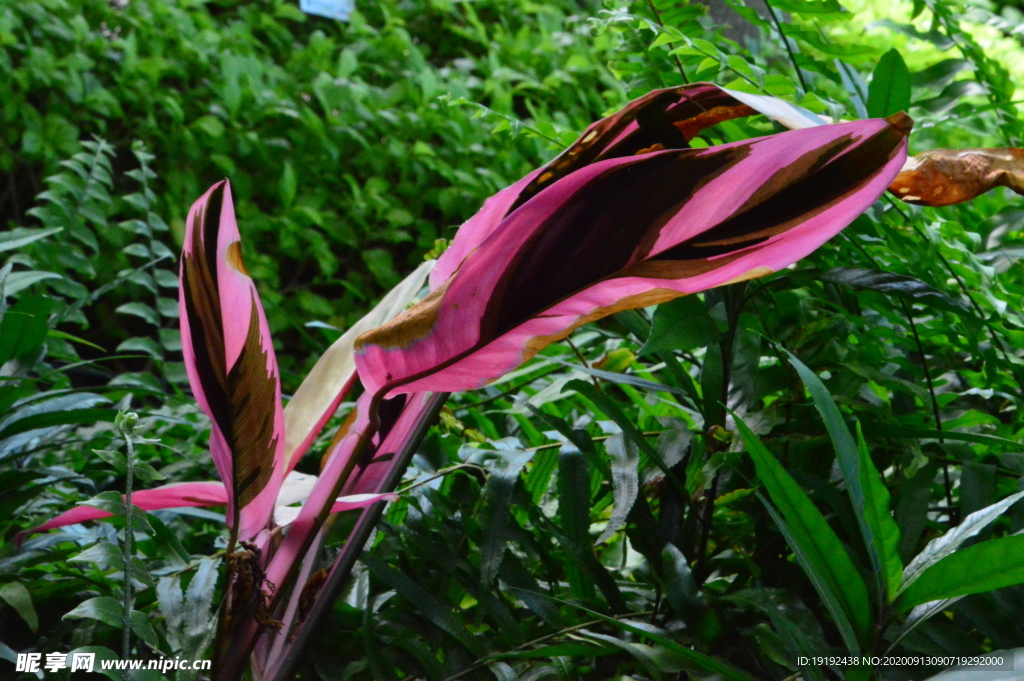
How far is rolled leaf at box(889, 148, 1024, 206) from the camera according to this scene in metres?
0.51

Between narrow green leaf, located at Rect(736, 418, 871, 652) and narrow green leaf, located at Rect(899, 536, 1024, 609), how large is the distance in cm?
3

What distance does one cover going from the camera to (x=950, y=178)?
509mm

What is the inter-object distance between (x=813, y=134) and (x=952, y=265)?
218 millimetres

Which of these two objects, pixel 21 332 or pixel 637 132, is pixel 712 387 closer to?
pixel 637 132

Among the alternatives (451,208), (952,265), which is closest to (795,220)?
(952,265)

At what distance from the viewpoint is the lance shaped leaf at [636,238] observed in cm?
41

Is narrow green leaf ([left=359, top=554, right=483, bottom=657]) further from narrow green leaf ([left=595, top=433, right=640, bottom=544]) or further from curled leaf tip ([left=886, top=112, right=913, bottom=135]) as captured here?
curled leaf tip ([left=886, top=112, right=913, bottom=135])

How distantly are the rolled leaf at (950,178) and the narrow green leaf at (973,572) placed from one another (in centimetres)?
22

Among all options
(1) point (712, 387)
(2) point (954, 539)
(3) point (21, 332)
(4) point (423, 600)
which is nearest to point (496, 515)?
(4) point (423, 600)

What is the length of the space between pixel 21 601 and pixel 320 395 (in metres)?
0.26

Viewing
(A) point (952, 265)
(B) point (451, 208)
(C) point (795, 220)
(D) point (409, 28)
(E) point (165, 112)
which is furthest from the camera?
(D) point (409, 28)

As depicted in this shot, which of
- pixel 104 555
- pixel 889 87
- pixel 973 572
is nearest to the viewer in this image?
pixel 973 572

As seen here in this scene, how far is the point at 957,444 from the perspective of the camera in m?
0.60

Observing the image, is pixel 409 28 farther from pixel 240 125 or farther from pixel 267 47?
pixel 240 125
